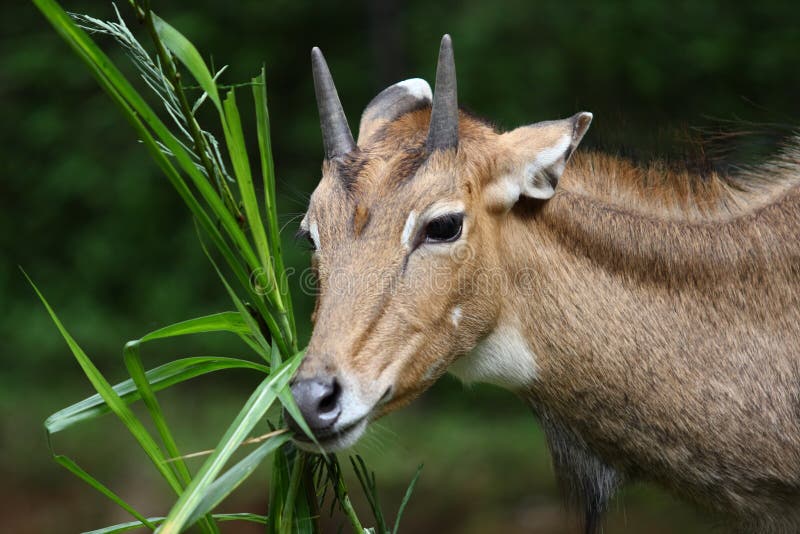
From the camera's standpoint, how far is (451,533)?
7465 mm

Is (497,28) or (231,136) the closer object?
(231,136)

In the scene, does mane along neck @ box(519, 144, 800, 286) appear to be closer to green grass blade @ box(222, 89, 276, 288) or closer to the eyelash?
the eyelash

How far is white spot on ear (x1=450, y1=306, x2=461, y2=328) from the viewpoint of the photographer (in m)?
3.65

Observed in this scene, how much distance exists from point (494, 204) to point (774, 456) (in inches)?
52.8

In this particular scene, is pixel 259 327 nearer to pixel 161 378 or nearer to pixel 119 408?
pixel 161 378

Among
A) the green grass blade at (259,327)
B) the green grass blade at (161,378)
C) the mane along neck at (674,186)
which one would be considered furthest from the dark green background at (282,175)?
the green grass blade at (161,378)

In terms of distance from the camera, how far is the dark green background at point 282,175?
7996 mm

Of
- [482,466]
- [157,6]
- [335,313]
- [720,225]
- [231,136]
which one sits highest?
[231,136]

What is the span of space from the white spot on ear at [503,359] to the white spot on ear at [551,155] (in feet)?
1.99

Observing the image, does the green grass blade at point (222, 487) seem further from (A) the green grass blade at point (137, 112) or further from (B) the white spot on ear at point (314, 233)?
(B) the white spot on ear at point (314, 233)

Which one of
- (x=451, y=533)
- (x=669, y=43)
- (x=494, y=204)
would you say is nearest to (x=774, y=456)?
(x=494, y=204)

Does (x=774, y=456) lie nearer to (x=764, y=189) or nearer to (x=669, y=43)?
(x=764, y=189)

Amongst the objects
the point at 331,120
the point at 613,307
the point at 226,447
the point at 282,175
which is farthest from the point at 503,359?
the point at 282,175

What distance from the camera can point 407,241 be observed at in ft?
11.7
